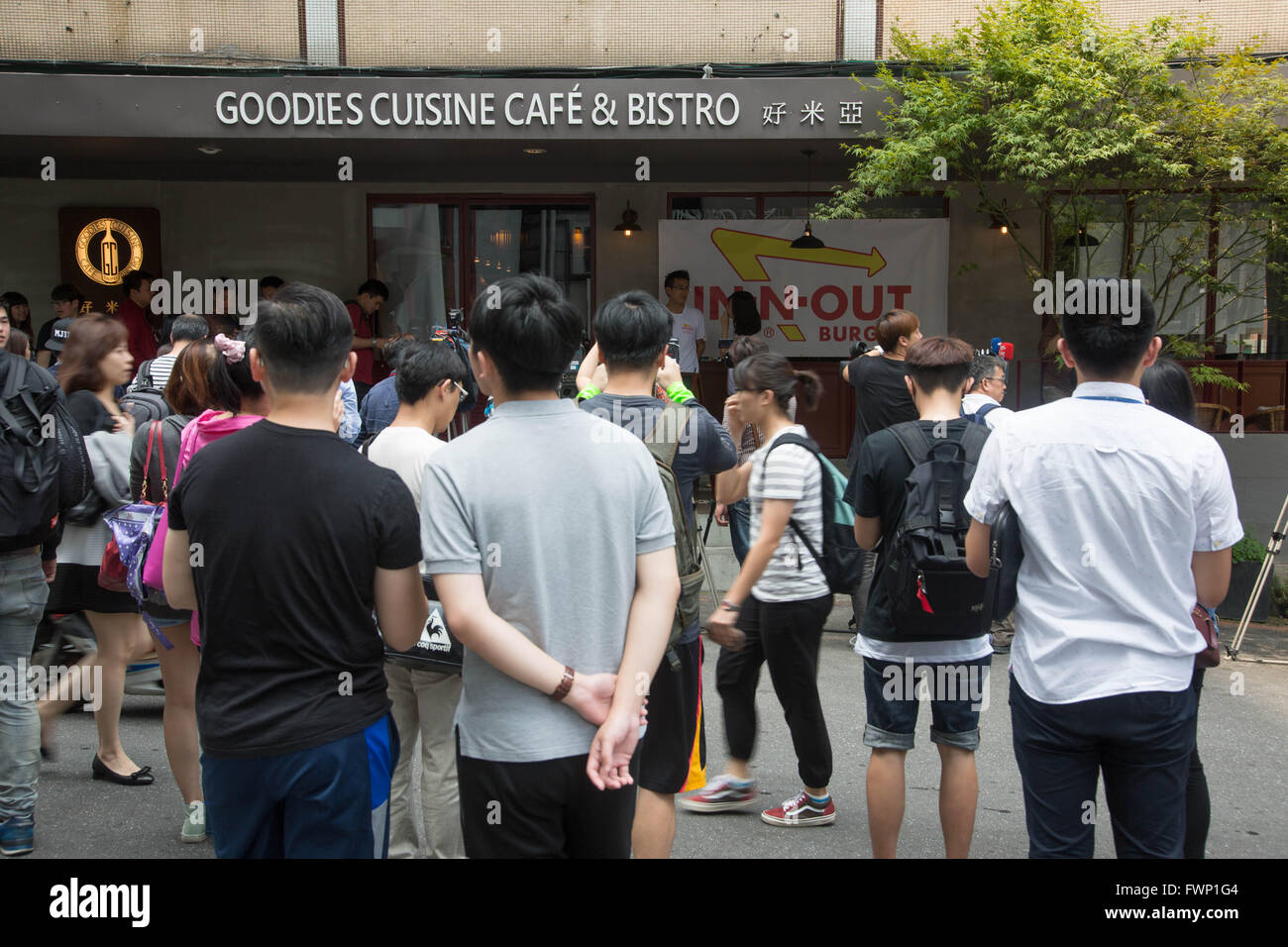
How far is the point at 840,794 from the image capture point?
473 cm

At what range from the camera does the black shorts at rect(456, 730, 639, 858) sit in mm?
2303

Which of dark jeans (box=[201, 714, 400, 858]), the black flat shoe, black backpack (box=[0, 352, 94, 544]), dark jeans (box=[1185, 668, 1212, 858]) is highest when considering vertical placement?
black backpack (box=[0, 352, 94, 544])

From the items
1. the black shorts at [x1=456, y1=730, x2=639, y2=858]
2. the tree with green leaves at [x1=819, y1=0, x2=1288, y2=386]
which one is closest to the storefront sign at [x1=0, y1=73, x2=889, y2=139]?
the tree with green leaves at [x1=819, y1=0, x2=1288, y2=386]

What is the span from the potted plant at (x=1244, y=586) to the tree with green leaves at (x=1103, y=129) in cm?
154

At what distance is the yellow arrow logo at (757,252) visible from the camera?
446 inches

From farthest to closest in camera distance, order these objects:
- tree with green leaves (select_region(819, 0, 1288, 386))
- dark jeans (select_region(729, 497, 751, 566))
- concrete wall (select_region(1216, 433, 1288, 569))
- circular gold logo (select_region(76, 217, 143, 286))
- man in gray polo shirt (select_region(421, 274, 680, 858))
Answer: circular gold logo (select_region(76, 217, 143, 286))
concrete wall (select_region(1216, 433, 1288, 569))
tree with green leaves (select_region(819, 0, 1288, 386))
dark jeans (select_region(729, 497, 751, 566))
man in gray polo shirt (select_region(421, 274, 680, 858))

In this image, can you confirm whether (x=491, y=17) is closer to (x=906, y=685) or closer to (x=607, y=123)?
(x=607, y=123)

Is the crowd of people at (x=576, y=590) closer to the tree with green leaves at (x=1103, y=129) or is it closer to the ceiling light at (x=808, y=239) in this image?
the tree with green leaves at (x=1103, y=129)

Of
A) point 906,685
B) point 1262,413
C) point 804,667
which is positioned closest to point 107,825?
point 804,667

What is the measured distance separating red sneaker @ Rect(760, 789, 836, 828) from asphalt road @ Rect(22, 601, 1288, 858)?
3 centimetres

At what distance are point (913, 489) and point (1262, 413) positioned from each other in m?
9.05

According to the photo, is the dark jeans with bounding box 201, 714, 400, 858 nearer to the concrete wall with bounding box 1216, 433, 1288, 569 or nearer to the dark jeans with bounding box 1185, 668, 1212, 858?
the dark jeans with bounding box 1185, 668, 1212, 858

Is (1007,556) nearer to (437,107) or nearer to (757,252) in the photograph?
(437,107)

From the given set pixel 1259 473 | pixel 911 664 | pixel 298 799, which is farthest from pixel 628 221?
pixel 298 799
